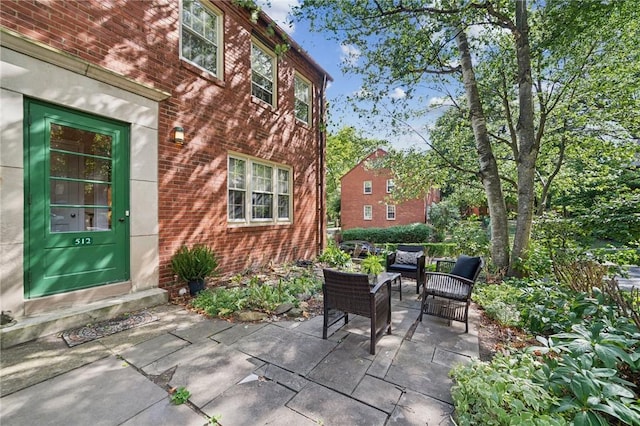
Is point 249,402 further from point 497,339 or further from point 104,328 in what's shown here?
point 497,339

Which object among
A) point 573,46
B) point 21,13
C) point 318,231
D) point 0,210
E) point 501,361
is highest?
point 573,46

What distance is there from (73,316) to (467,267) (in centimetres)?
578

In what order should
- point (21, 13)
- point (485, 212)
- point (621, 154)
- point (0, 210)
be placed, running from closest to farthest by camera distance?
1. point (0, 210)
2. point (21, 13)
3. point (621, 154)
4. point (485, 212)

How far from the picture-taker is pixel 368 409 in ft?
6.97

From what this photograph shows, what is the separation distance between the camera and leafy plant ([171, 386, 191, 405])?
7.06ft

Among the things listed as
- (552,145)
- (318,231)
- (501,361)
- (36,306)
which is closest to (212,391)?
(501,361)

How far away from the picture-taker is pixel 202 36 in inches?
219

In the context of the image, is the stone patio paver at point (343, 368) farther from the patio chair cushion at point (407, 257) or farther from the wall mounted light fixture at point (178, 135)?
the wall mounted light fixture at point (178, 135)

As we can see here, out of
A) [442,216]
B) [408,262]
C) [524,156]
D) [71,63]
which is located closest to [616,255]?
[524,156]

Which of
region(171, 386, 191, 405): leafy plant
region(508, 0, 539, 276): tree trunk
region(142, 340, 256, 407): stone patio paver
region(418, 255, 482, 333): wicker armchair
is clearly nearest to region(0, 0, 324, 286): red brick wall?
region(142, 340, 256, 407): stone patio paver

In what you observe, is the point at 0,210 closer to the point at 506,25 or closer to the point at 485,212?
the point at 506,25

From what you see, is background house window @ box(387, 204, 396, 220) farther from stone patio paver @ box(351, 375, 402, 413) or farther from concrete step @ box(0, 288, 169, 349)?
stone patio paver @ box(351, 375, 402, 413)

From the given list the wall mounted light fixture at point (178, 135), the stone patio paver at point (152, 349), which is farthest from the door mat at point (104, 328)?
the wall mounted light fixture at point (178, 135)

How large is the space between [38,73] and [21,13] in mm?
699
